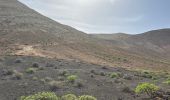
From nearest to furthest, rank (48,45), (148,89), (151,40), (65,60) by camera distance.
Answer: (148,89) < (65,60) < (48,45) < (151,40)

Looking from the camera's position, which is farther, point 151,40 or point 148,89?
point 151,40

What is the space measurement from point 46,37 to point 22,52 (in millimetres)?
20507

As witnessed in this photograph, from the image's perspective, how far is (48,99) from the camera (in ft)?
55.2

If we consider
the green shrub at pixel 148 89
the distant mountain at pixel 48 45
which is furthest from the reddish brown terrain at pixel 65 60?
the green shrub at pixel 148 89

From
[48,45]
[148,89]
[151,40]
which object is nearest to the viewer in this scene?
[148,89]

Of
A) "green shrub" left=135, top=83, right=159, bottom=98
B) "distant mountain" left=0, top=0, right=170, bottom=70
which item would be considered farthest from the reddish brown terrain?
"green shrub" left=135, top=83, right=159, bottom=98

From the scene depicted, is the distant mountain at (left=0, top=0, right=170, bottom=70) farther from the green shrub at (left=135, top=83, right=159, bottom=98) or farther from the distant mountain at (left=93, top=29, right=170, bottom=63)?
the distant mountain at (left=93, top=29, right=170, bottom=63)

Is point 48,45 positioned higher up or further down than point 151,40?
further down

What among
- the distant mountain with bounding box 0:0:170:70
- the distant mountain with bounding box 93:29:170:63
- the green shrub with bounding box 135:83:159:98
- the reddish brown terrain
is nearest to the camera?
the green shrub with bounding box 135:83:159:98

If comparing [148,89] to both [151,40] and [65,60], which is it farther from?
[151,40]

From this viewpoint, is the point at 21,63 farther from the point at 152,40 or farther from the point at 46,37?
the point at 152,40

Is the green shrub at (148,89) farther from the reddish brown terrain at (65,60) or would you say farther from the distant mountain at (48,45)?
the distant mountain at (48,45)

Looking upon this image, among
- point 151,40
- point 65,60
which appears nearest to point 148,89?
point 65,60

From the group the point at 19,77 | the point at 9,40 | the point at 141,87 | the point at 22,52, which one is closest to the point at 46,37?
the point at 9,40
